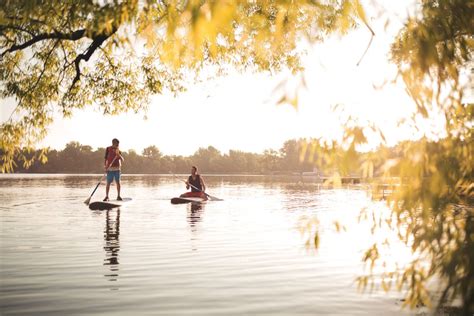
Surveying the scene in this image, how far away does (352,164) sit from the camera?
378cm

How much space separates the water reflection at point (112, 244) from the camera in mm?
7823

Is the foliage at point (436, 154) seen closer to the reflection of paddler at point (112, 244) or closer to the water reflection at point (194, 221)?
the reflection of paddler at point (112, 244)

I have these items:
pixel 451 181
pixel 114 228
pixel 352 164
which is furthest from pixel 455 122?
pixel 114 228

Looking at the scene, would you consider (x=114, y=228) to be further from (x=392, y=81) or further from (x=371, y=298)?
(x=392, y=81)

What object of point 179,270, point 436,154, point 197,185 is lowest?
point 179,270

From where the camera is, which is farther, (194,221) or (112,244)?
(194,221)

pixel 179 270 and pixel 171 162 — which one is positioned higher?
pixel 171 162

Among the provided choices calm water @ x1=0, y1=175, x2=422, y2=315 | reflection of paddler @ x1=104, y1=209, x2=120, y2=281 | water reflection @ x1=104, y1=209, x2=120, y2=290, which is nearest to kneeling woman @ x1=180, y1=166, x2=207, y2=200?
water reflection @ x1=104, y1=209, x2=120, y2=290

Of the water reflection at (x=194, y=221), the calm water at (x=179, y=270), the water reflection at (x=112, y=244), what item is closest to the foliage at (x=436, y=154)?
the calm water at (x=179, y=270)

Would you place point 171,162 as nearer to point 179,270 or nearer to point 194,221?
point 194,221

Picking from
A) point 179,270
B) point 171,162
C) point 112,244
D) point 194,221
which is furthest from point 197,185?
point 171,162

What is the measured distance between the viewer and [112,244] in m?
10.7

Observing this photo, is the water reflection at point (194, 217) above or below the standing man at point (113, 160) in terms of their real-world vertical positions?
below

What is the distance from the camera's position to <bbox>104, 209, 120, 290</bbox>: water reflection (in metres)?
7.82
